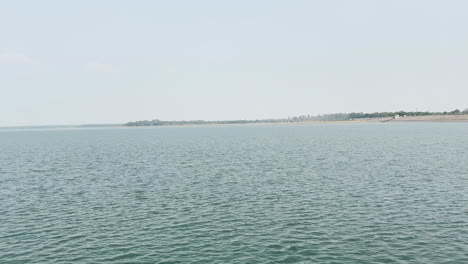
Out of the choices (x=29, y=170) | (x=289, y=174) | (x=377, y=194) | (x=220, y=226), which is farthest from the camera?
(x=29, y=170)

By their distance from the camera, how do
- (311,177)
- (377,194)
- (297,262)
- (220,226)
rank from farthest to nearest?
(311,177)
(377,194)
(220,226)
(297,262)

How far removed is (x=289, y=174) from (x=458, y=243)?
37170mm

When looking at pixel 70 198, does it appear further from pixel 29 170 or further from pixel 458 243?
pixel 458 243

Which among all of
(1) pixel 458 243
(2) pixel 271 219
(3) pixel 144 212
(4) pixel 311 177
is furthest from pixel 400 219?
(3) pixel 144 212

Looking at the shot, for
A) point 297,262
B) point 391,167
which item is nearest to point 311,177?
point 391,167

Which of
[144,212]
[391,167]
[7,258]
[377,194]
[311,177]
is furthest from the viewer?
[391,167]

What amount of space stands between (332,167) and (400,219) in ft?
124

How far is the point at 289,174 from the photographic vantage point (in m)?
65.8

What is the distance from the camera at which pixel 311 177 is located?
61.7m

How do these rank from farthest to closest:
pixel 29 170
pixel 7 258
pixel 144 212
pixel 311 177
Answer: pixel 29 170 < pixel 311 177 < pixel 144 212 < pixel 7 258

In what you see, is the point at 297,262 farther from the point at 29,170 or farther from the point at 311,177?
the point at 29,170

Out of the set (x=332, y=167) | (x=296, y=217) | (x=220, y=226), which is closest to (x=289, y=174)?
(x=332, y=167)

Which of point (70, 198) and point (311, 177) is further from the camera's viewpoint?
point (311, 177)

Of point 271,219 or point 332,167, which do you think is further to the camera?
point 332,167
